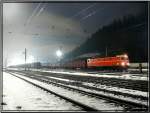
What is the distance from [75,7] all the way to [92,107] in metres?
3.37

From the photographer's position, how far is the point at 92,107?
7.37 meters

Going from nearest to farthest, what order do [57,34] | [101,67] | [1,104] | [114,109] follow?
[114,109], [1,104], [57,34], [101,67]

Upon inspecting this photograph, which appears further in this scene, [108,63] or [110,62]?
[108,63]

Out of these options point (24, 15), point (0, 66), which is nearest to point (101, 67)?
point (24, 15)

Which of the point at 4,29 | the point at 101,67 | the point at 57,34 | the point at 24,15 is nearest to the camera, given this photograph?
the point at 4,29

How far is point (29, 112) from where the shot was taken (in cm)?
753

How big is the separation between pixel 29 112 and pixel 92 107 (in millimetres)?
1594

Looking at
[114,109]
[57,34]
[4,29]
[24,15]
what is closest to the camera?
[114,109]

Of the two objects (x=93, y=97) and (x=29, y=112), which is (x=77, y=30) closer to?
(x=93, y=97)

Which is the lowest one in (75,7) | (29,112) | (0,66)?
(29,112)

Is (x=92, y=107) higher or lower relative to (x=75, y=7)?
lower

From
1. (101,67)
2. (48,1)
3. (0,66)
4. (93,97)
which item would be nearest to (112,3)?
(48,1)

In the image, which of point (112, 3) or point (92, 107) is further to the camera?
point (112, 3)

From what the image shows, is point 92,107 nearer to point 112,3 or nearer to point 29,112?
point 29,112
